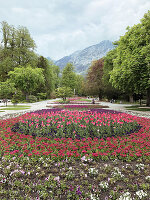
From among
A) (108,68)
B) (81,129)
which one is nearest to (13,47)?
(108,68)

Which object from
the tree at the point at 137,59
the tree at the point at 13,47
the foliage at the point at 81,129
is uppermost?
the tree at the point at 13,47

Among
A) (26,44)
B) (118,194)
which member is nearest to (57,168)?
(118,194)

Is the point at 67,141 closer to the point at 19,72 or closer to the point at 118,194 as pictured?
the point at 118,194

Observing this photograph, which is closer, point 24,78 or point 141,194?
point 141,194

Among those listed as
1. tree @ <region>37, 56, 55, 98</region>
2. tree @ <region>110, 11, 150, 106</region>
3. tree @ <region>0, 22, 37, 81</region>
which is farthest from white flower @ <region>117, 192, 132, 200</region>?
tree @ <region>37, 56, 55, 98</region>

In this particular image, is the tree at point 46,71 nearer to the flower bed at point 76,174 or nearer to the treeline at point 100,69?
the treeline at point 100,69

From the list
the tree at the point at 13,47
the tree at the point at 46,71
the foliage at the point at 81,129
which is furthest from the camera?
the tree at the point at 46,71

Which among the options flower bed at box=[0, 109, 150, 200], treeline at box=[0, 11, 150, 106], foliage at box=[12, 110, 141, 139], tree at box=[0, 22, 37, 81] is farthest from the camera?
tree at box=[0, 22, 37, 81]

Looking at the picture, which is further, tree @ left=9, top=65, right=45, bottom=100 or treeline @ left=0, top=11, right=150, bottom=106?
tree @ left=9, top=65, right=45, bottom=100

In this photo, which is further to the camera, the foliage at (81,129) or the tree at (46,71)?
the tree at (46,71)

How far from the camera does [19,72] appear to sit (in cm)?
3034

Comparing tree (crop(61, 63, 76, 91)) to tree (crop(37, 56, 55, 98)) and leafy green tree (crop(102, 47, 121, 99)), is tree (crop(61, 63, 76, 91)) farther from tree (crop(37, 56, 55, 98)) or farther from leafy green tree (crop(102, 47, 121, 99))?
leafy green tree (crop(102, 47, 121, 99))

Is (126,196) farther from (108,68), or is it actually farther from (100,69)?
(100,69)

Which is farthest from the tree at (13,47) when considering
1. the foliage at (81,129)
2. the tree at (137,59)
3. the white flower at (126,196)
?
the white flower at (126,196)
